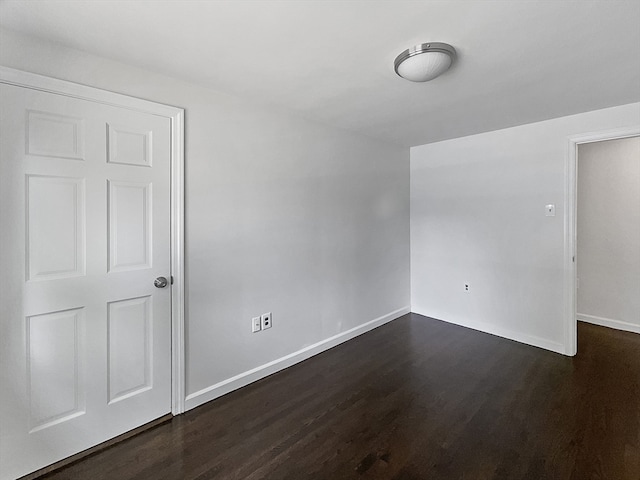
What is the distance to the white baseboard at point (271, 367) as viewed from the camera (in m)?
2.17

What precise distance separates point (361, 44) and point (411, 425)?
227 centimetres

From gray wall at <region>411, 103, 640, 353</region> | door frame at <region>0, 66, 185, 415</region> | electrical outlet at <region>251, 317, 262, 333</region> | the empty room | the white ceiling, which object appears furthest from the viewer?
gray wall at <region>411, 103, 640, 353</region>

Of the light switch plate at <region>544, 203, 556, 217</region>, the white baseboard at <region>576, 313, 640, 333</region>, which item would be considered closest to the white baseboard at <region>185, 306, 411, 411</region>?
the light switch plate at <region>544, 203, 556, 217</region>

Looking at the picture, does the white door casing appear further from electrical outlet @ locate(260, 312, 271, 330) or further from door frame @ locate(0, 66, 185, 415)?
electrical outlet @ locate(260, 312, 271, 330)

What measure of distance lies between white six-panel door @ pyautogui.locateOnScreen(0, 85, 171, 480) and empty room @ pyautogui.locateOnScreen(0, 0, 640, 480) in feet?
0.03

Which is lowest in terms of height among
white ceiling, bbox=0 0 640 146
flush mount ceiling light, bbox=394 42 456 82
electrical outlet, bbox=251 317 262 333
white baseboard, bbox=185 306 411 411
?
white baseboard, bbox=185 306 411 411

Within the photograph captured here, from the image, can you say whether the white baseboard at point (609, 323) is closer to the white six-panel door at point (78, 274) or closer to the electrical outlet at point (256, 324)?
the electrical outlet at point (256, 324)

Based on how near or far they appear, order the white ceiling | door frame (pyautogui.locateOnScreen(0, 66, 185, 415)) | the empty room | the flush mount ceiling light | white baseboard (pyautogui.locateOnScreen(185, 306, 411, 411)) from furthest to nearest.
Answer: white baseboard (pyautogui.locateOnScreen(185, 306, 411, 411)) < door frame (pyautogui.locateOnScreen(0, 66, 185, 415)) < the flush mount ceiling light < the empty room < the white ceiling

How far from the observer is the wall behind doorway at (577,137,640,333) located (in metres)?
3.39

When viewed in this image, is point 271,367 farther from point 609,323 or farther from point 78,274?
point 609,323

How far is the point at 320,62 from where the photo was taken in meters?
1.81

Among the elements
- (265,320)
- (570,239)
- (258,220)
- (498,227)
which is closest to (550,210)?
(570,239)

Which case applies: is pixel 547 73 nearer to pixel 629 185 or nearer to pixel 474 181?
pixel 474 181

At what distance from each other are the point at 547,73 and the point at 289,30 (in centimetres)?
167
